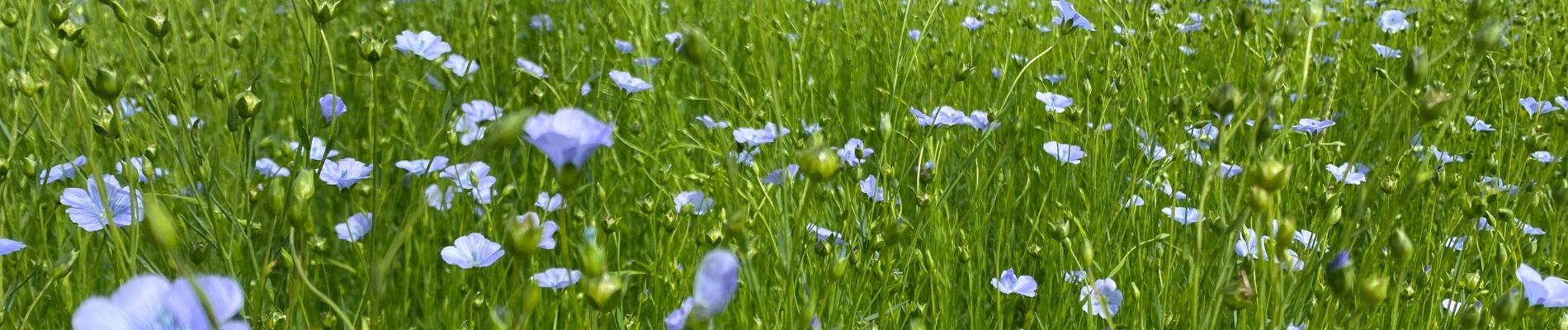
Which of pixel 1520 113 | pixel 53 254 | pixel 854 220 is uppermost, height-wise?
pixel 1520 113

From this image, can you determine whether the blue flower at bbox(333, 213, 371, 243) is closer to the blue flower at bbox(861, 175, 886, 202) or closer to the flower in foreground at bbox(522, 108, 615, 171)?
A: the blue flower at bbox(861, 175, 886, 202)

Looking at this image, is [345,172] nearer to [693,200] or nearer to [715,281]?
[693,200]

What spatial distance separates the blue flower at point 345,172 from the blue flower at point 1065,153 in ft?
3.34

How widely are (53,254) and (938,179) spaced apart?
4.56 feet

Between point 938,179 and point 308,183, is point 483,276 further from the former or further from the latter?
point 308,183

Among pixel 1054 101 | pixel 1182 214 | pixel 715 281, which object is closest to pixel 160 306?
pixel 715 281

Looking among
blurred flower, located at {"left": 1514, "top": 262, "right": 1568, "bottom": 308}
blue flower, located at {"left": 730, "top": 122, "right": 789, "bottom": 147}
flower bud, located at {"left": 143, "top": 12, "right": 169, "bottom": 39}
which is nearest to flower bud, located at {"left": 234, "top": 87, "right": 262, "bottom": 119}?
flower bud, located at {"left": 143, "top": 12, "right": 169, "bottom": 39}

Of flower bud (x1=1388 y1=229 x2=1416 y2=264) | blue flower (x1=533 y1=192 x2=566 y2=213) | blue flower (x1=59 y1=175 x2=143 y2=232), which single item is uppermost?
flower bud (x1=1388 y1=229 x2=1416 y2=264)

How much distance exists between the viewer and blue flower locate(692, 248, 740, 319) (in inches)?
19.1

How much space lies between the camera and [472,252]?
132 centimetres

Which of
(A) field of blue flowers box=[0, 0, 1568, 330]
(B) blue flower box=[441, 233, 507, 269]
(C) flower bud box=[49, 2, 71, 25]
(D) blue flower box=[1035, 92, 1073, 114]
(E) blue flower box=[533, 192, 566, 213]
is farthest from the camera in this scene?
(D) blue flower box=[1035, 92, 1073, 114]

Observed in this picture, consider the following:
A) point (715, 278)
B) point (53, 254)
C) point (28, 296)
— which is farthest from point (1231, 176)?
point (53, 254)

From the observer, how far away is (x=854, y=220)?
1212mm

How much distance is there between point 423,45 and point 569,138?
1.30 metres
